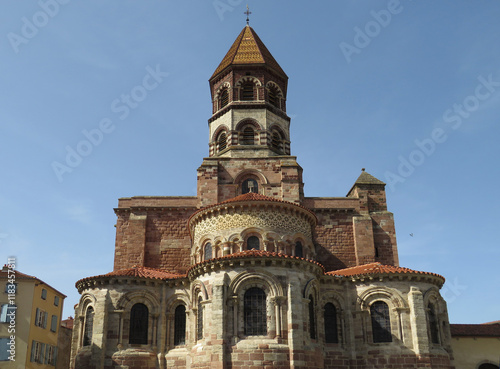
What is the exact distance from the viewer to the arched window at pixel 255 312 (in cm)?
1961

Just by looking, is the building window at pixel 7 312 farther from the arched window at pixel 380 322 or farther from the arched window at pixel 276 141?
the arched window at pixel 380 322

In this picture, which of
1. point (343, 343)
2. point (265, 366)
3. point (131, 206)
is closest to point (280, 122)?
point (131, 206)

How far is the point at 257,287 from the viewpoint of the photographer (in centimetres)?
2025

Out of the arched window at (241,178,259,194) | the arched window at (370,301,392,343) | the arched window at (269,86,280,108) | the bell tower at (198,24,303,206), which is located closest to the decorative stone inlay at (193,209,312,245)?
the bell tower at (198,24,303,206)

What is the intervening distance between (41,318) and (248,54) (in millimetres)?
24396

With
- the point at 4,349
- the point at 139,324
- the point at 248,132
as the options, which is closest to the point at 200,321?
the point at 139,324

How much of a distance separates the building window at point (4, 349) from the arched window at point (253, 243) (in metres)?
16.2

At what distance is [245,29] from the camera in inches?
1588

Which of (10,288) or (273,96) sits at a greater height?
(273,96)

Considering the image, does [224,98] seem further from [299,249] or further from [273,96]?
[299,249]

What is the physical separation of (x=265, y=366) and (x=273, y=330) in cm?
147

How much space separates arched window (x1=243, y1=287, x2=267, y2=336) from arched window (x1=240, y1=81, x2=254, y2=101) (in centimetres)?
1798

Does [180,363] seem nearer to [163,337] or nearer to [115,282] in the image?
[163,337]

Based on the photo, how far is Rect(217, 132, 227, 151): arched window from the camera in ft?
111
